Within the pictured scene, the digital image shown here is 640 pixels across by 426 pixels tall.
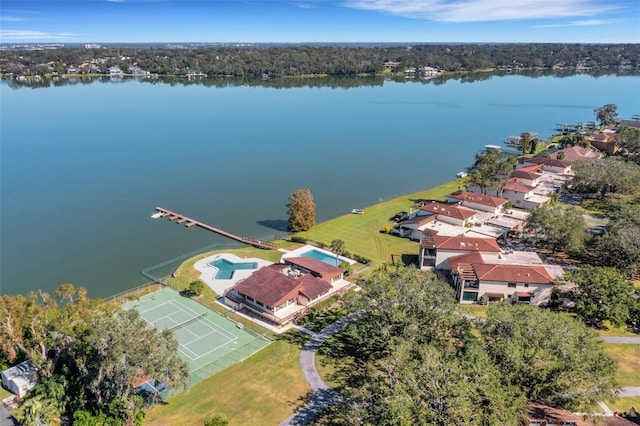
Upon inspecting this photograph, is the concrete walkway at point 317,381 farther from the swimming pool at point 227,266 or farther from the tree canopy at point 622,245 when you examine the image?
the swimming pool at point 227,266

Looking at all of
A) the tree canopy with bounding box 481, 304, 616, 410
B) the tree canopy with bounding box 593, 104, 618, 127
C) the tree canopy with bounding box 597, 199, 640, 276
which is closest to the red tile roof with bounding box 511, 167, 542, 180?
the tree canopy with bounding box 597, 199, 640, 276

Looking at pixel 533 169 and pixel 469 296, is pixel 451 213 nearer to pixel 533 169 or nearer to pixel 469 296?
pixel 469 296

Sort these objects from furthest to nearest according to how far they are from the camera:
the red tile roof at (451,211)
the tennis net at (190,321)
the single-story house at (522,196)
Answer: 1. the single-story house at (522,196)
2. the red tile roof at (451,211)
3. the tennis net at (190,321)

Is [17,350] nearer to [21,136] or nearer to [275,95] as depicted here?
[21,136]

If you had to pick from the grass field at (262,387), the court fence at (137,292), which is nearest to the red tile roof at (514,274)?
the grass field at (262,387)

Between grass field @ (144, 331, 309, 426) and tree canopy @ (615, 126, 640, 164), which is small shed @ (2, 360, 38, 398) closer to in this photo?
grass field @ (144, 331, 309, 426)
